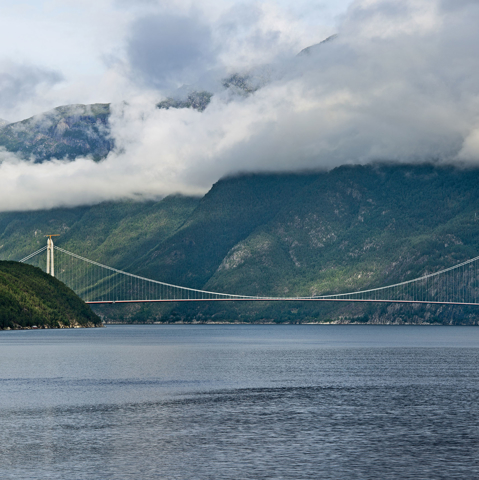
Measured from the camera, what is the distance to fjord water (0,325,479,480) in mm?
31391

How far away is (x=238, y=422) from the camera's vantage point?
4334 centimetres

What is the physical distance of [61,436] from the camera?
38625 millimetres

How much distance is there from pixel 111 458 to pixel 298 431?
1089 cm

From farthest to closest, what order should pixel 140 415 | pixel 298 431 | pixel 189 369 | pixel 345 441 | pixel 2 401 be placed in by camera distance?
pixel 189 369
pixel 2 401
pixel 140 415
pixel 298 431
pixel 345 441

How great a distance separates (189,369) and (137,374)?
26.9ft

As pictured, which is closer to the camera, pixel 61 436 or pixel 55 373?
pixel 61 436

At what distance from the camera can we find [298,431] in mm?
40188

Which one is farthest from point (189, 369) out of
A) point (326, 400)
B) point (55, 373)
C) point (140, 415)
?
point (140, 415)

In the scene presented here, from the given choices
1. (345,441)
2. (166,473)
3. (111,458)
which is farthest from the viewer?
(345,441)

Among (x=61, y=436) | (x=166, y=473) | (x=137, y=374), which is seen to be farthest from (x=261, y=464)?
(x=137, y=374)

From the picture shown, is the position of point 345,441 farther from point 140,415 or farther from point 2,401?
point 2,401

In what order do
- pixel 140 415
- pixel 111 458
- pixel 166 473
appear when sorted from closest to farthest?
pixel 166 473, pixel 111 458, pixel 140 415

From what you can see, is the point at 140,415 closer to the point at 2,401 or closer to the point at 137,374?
the point at 2,401

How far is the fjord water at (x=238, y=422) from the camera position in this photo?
31.4m
